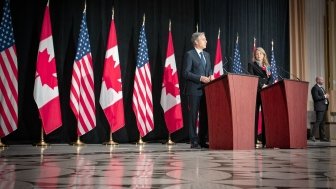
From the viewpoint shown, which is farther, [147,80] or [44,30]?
[147,80]

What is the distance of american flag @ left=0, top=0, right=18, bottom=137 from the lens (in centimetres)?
550

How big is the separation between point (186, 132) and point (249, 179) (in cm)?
567

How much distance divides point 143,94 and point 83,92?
3.04ft

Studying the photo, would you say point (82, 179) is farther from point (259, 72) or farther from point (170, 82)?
point (170, 82)

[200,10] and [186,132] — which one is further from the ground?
[200,10]

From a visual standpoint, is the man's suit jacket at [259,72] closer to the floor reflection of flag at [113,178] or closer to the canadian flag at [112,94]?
the canadian flag at [112,94]

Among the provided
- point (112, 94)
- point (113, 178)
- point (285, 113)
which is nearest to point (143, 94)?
point (112, 94)

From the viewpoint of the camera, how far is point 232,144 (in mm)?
4262

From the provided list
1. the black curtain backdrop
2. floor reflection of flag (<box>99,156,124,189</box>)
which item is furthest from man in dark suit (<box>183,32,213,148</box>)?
floor reflection of flag (<box>99,156,124,189</box>)

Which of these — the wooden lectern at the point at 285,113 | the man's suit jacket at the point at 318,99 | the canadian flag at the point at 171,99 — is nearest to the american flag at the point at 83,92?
the canadian flag at the point at 171,99

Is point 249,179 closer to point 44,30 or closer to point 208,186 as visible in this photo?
point 208,186

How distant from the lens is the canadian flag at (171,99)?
6855 mm

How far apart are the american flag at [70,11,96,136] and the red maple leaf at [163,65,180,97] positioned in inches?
49.8

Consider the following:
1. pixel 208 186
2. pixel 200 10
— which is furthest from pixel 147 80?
pixel 208 186
